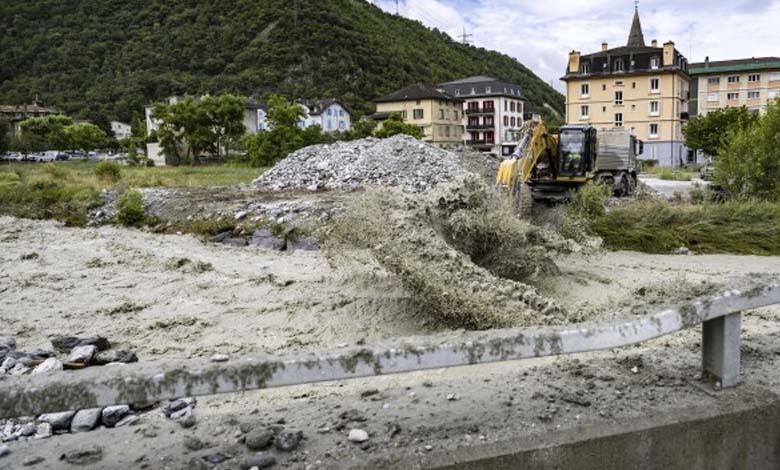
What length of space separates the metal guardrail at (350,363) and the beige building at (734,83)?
236 ft

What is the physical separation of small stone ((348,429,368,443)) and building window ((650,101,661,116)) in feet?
212

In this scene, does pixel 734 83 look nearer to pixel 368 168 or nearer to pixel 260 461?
pixel 368 168

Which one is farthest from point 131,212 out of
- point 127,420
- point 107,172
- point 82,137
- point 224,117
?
point 82,137

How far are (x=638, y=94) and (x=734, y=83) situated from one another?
13707 mm

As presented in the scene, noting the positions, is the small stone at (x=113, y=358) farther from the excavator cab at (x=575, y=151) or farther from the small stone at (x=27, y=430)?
the excavator cab at (x=575, y=151)

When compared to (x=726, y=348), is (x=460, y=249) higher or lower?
lower

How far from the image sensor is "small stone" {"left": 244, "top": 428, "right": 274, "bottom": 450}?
258 cm

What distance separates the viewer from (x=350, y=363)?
2.22 metres

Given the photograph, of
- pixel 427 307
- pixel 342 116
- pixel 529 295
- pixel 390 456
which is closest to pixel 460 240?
pixel 427 307

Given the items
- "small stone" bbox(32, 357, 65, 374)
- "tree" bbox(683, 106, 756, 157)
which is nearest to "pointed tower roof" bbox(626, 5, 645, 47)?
"tree" bbox(683, 106, 756, 157)

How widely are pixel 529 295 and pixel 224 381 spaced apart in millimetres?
4821

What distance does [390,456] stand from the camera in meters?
2.29

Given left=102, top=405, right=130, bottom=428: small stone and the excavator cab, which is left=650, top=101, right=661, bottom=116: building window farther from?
left=102, top=405, right=130, bottom=428: small stone

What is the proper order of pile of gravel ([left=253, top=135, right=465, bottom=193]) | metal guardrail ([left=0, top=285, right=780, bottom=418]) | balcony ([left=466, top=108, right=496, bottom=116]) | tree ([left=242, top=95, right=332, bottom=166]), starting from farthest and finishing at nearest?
balcony ([left=466, top=108, right=496, bottom=116]), tree ([left=242, top=95, right=332, bottom=166]), pile of gravel ([left=253, top=135, right=465, bottom=193]), metal guardrail ([left=0, top=285, right=780, bottom=418])
